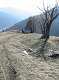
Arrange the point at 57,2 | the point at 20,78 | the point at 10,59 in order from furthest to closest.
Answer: the point at 57,2
the point at 10,59
the point at 20,78

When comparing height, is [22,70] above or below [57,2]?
below

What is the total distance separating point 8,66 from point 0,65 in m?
0.54

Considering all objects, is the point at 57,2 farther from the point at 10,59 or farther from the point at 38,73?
the point at 38,73

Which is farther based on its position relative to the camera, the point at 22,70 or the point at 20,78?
the point at 22,70

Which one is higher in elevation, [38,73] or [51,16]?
[51,16]


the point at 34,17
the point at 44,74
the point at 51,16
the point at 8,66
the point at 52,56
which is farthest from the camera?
the point at 34,17

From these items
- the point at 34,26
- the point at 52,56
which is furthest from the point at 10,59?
the point at 34,26

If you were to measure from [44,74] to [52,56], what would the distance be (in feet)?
17.6

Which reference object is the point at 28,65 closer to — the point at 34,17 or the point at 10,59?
the point at 10,59

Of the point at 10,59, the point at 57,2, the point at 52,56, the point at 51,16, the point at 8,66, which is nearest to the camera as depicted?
the point at 8,66

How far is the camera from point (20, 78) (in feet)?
33.7

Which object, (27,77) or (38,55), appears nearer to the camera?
(27,77)

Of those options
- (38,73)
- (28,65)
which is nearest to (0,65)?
(28,65)

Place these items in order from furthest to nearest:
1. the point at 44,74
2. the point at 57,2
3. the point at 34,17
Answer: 1. the point at 34,17
2. the point at 57,2
3. the point at 44,74
